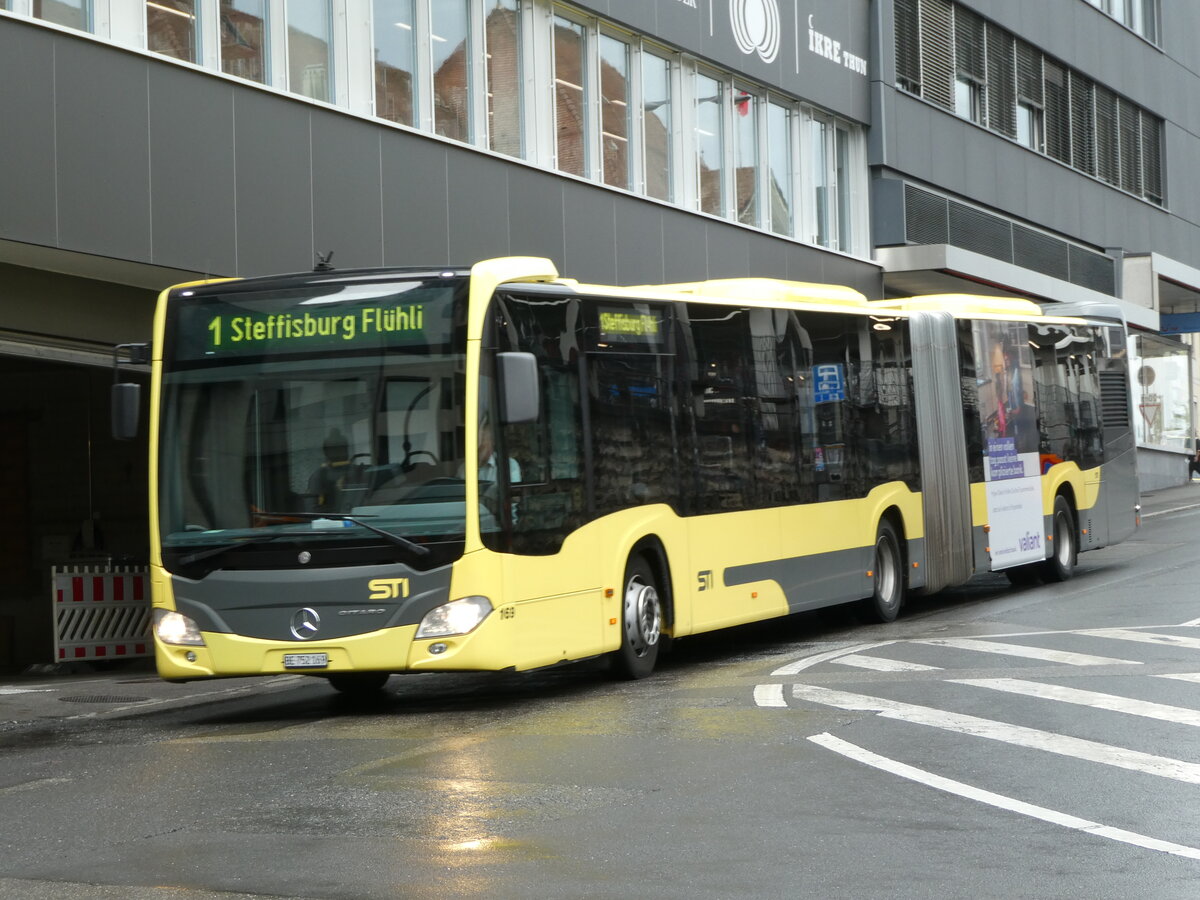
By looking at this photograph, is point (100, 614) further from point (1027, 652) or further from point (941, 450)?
point (1027, 652)

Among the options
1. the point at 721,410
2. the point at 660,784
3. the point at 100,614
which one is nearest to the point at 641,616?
the point at 721,410

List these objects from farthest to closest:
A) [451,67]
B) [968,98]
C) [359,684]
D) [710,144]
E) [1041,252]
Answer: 1. [1041,252]
2. [968,98]
3. [710,144]
4. [451,67]
5. [359,684]

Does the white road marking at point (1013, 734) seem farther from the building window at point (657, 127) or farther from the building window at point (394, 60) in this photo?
the building window at point (657, 127)

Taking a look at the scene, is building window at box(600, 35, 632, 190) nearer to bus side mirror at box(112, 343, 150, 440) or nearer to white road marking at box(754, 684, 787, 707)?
bus side mirror at box(112, 343, 150, 440)

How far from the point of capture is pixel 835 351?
1655cm

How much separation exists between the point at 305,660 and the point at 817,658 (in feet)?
14.3

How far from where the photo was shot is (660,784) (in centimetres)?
827

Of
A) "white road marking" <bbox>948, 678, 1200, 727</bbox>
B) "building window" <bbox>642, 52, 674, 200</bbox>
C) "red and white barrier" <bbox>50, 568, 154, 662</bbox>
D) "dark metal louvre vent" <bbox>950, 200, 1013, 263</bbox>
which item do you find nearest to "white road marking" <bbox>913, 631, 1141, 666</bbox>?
"white road marking" <bbox>948, 678, 1200, 727</bbox>

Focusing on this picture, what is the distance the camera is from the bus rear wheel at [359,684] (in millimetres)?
13152

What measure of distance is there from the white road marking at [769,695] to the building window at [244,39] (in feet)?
31.1

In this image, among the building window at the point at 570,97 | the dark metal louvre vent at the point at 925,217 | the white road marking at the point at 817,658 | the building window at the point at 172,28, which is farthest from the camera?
the dark metal louvre vent at the point at 925,217

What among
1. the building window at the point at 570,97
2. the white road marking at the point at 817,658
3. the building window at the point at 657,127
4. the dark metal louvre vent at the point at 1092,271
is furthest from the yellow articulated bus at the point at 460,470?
the dark metal louvre vent at the point at 1092,271

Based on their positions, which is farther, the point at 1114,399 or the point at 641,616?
the point at 1114,399

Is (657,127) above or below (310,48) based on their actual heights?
above
